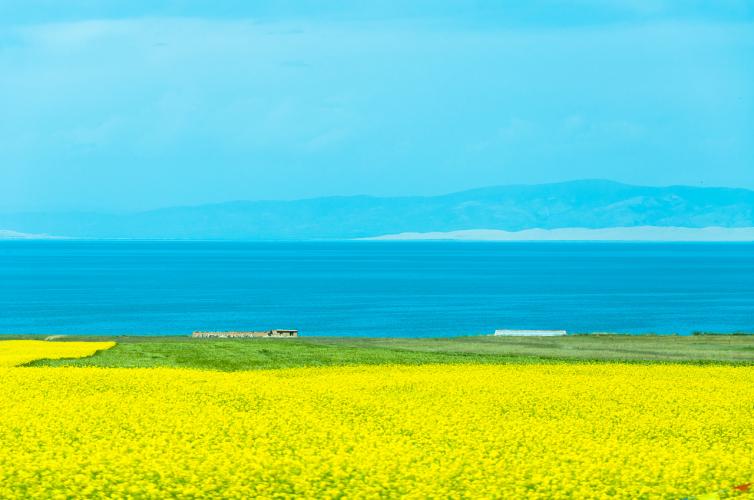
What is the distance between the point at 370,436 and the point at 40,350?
31727 millimetres

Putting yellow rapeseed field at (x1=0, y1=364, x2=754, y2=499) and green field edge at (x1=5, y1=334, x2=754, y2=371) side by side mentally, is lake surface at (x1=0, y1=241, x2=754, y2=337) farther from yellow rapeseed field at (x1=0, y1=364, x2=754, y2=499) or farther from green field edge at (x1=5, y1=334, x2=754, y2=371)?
yellow rapeseed field at (x1=0, y1=364, x2=754, y2=499)

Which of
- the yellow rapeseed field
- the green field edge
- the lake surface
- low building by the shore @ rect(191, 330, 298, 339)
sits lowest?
the yellow rapeseed field

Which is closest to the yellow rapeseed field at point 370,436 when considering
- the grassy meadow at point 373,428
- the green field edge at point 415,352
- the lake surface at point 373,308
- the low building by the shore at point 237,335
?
the grassy meadow at point 373,428

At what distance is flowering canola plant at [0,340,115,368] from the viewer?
48.4 metres

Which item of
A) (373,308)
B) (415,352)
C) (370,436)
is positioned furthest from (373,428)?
(373,308)

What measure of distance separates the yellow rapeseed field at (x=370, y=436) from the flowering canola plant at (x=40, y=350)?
7.82 meters

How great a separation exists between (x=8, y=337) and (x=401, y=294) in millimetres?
107387

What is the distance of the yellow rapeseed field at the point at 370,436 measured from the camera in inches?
824

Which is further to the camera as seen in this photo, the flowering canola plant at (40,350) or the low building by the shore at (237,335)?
the low building by the shore at (237,335)

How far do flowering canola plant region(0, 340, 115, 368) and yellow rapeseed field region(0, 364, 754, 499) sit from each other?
782 cm

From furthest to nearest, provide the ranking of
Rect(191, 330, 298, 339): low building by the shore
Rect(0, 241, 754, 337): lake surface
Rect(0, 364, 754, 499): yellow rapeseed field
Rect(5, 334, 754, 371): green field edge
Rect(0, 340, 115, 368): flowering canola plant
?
Rect(0, 241, 754, 337): lake surface → Rect(191, 330, 298, 339): low building by the shore → Rect(5, 334, 754, 371): green field edge → Rect(0, 340, 115, 368): flowering canola plant → Rect(0, 364, 754, 499): yellow rapeseed field

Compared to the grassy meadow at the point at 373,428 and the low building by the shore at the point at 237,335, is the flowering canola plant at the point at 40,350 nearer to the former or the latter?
the grassy meadow at the point at 373,428

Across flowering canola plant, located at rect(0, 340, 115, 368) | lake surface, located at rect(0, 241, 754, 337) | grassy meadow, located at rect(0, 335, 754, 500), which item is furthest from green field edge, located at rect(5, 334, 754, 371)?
lake surface, located at rect(0, 241, 754, 337)

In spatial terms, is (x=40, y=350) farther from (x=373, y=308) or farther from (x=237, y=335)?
(x=373, y=308)
